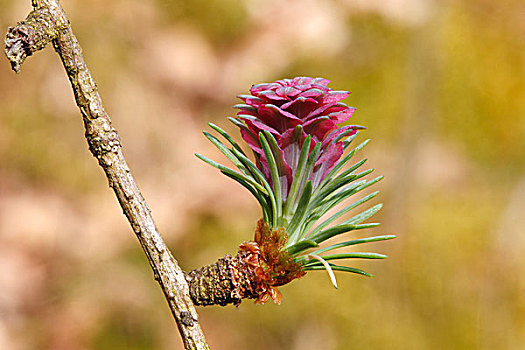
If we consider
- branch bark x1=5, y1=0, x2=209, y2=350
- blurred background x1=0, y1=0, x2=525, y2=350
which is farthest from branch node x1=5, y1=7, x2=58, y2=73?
blurred background x1=0, y1=0, x2=525, y2=350

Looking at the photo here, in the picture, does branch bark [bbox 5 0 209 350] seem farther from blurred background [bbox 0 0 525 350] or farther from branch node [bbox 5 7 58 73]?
blurred background [bbox 0 0 525 350]

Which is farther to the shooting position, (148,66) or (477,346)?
(148,66)

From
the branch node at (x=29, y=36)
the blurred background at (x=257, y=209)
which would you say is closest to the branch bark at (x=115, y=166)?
the branch node at (x=29, y=36)

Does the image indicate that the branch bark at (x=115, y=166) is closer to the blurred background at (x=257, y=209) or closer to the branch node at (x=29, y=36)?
the branch node at (x=29, y=36)

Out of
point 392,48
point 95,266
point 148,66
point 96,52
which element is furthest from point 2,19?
point 392,48

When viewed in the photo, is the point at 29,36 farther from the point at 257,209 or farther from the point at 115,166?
the point at 257,209

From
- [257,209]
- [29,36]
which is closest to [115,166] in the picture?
[29,36]

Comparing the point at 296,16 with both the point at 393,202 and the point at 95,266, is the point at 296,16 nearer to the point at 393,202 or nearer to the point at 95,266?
the point at 393,202
